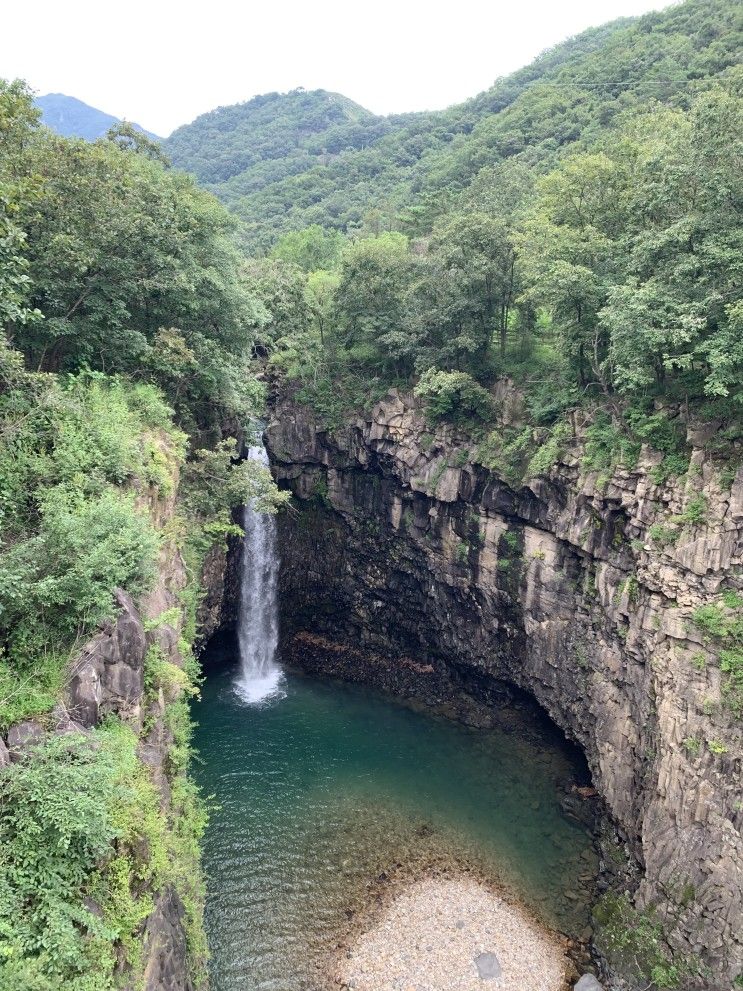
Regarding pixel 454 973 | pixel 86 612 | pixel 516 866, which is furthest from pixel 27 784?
pixel 516 866

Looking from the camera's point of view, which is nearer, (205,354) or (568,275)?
(568,275)

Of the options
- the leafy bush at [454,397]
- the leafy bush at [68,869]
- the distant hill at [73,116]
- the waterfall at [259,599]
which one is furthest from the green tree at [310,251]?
the distant hill at [73,116]

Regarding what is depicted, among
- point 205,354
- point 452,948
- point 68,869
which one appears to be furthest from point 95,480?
point 452,948

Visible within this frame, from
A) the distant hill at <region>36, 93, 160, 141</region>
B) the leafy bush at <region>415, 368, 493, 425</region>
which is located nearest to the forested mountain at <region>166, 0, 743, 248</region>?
the leafy bush at <region>415, 368, 493, 425</region>

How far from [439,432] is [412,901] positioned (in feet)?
A: 61.1

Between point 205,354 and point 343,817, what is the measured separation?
18758 mm

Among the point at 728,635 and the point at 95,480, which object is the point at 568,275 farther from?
the point at 95,480

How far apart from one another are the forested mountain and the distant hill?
111 ft

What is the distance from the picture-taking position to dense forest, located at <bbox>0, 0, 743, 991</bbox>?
30.3 feet

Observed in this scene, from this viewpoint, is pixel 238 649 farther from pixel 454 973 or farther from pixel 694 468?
pixel 694 468

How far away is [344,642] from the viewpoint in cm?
3350

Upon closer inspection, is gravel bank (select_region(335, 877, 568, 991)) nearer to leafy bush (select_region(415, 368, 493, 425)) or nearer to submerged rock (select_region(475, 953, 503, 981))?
submerged rock (select_region(475, 953, 503, 981))

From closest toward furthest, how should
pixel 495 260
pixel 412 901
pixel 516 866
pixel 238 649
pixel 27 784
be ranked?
pixel 27 784
pixel 412 901
pixel 516 866
pixel 495 260
pixel 238 649

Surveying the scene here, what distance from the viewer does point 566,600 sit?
78.0 ft
